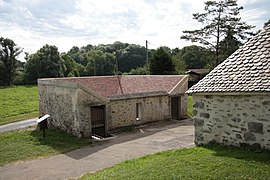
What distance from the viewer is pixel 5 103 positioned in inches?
1150

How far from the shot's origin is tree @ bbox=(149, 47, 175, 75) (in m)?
31.6

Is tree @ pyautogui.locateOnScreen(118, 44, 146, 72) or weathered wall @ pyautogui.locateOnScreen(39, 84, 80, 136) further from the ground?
tree @ pyautogui.locateOnScreen(118, 44, 146, 72)

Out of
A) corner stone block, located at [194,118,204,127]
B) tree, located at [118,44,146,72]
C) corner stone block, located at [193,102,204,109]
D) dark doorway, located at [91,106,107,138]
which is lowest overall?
dark doorway, located at [91,106,107,138]

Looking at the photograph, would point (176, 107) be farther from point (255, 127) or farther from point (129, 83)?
point (255, 127)

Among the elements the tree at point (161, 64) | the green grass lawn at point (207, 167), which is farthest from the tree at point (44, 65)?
the green grass lawn at point (207, 167)

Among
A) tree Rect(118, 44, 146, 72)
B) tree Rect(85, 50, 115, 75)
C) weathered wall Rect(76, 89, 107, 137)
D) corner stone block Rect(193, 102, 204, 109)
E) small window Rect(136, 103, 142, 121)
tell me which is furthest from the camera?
tree Rect(118, 44, 146, 72)

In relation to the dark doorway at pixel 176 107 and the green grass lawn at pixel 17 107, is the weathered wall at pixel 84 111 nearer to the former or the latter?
the dark doorway at pixel 176 107

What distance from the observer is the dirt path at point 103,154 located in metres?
9.52

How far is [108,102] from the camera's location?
622 inches

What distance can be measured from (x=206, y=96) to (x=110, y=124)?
8406mm

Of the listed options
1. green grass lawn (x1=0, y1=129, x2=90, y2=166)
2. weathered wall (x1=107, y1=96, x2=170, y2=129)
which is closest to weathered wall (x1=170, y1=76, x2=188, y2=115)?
weathered wall (x1=107, y1=96, x2=170, y2=129)

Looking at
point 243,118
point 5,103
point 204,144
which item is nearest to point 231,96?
point 243,118

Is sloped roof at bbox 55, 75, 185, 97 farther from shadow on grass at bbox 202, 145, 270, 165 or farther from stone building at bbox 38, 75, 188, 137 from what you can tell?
shadow on grass at bbox 202, 145, 270, 165

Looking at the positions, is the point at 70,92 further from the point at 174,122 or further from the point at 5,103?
the point at 5,103
